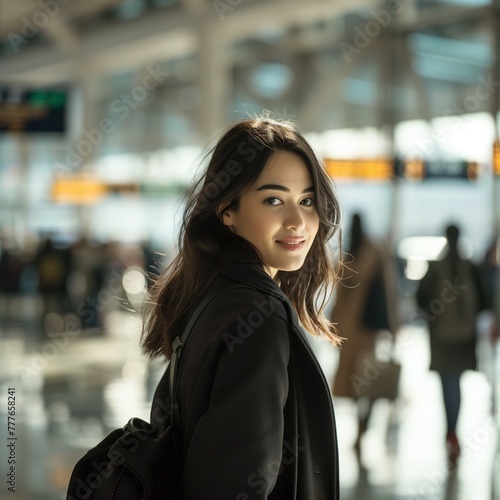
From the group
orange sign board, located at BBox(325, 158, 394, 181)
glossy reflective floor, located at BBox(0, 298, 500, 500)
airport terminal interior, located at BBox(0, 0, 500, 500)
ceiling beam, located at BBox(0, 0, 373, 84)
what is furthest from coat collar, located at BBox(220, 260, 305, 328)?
ceiling beam, located at BBox(0, 0, 373, 84)

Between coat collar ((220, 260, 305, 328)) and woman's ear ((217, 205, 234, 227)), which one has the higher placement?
woman's ear ((217, 205, 234, 227))

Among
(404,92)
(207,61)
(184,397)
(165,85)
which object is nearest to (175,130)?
(165,85)

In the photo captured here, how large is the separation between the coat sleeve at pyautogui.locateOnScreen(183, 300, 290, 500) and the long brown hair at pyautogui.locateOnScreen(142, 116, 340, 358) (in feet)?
0.83

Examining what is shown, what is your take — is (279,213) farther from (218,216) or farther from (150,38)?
(150,38)

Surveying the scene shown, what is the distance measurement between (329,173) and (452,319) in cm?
452

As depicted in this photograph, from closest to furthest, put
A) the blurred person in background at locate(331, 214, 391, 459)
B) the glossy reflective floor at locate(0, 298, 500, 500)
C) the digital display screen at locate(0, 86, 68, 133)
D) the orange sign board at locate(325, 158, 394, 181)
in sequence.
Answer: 1. the glossy reflective floor at locate(0, 298, 500, 500)
2. the blurred person in background at locate(331, 214, 391, 459)
3. the orange sign board at locate(325, 158, 394, 181)
4. the digital display screen at locate(0, 86, 68, 133)

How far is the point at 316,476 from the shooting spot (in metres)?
1.67

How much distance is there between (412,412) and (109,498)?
7.11m

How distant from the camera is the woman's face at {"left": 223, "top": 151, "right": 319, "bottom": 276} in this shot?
1.77 m

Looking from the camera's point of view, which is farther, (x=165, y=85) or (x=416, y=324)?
(x=165, y=85)

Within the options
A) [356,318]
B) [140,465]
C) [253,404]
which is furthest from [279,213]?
[356,318]

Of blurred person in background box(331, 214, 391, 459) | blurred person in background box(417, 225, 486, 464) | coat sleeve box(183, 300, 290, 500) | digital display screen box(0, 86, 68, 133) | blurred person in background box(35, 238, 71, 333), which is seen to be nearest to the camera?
coat sleeve box(183, 300, 290, 500)

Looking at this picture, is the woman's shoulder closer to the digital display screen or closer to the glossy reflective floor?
the glossy reflective floor

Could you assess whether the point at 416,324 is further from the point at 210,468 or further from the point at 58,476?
the point at 210,468
